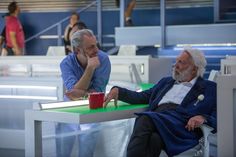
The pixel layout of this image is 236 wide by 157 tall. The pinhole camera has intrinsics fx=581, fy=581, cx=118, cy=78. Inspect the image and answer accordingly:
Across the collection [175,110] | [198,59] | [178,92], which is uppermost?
[198,59]

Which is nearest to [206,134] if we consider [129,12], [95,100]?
[95,100]

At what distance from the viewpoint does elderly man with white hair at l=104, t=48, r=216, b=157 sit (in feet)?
11.7

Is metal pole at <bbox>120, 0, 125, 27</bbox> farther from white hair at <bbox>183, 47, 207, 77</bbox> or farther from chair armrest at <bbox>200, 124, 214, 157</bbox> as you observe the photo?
chair armrest at <bbox>200, 124, 214, 157</bbox>

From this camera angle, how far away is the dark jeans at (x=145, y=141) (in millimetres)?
3504

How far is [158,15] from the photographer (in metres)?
13.2

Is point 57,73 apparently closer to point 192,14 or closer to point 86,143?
point 86,143

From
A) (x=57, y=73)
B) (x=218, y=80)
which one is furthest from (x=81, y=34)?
(x=57, y=73)

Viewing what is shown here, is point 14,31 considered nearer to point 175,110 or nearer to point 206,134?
point 175,110

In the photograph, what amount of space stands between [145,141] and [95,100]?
435mm

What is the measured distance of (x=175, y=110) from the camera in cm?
379

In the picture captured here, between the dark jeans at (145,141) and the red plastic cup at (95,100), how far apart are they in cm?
29

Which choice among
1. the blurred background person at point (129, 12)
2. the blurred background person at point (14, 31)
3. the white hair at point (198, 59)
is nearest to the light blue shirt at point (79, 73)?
the white hair at point (198, 59)

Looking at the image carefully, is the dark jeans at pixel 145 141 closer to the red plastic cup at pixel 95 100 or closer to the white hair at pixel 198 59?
the red plastic cup at pixel 95 100

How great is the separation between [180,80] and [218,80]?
0.87 meters
